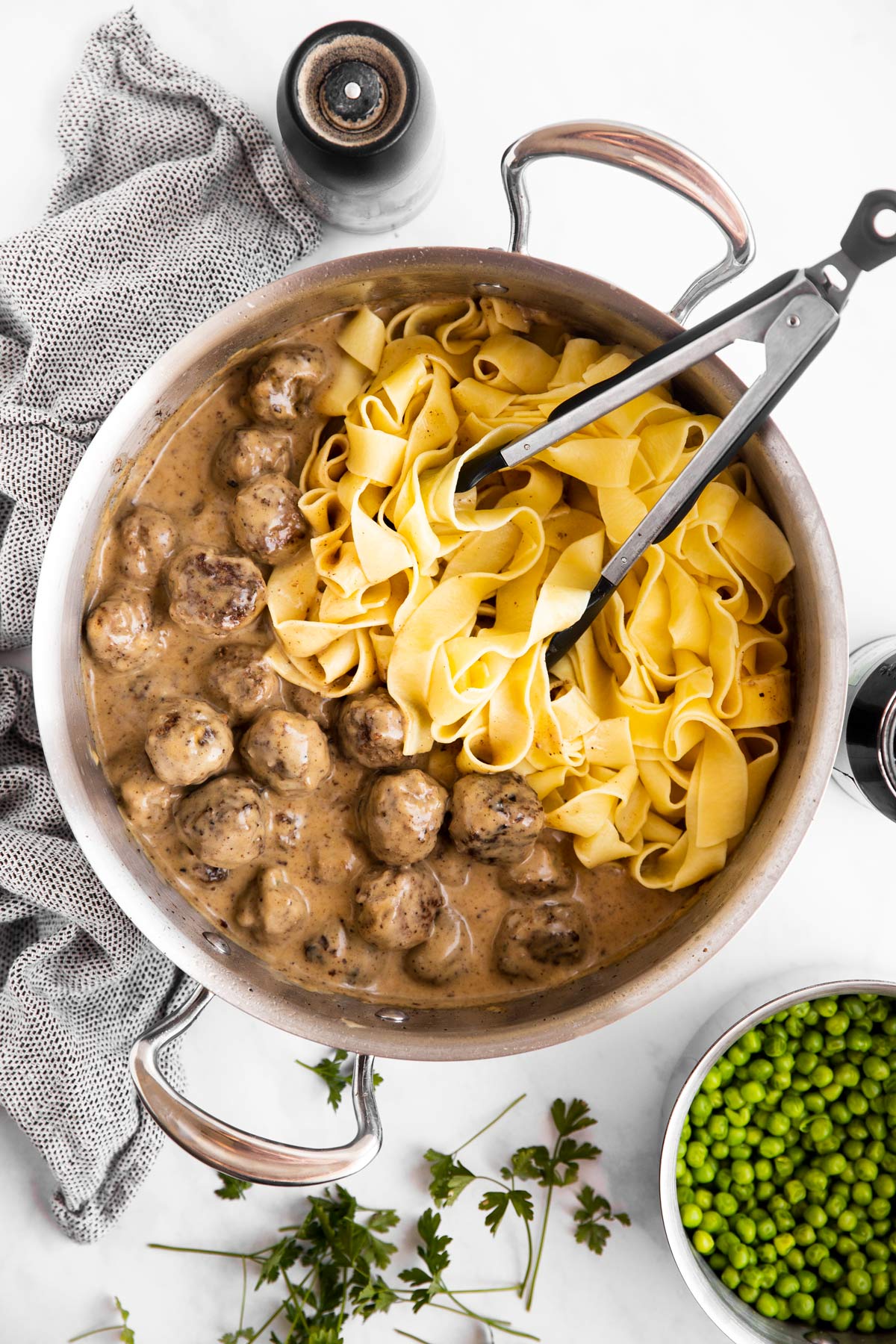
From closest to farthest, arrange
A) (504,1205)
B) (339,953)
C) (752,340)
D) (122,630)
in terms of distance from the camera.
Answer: (752,340) → (122,630) → (339,953) → (504,1205)

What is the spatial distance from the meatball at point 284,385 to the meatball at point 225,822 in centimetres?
108

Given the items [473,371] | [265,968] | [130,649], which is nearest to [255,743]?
[130,649]

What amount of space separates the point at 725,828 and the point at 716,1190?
133 cm

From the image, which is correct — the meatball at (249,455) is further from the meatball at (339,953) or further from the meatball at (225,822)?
the meatball at (339,953)

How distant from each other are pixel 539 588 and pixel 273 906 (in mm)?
1214

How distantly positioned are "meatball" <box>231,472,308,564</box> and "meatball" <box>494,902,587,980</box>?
1.27 meters

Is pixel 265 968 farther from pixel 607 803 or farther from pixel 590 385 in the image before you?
pixel 590 385

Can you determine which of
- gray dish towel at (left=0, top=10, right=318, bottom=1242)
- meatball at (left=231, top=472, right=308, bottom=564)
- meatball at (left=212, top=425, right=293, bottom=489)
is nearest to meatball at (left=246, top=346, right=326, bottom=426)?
meatball at (left=212, top=425, right=293, bottom=489)

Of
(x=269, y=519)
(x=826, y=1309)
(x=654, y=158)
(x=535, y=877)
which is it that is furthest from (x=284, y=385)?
(x=826, y=1309)

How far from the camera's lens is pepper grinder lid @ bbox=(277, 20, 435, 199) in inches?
116

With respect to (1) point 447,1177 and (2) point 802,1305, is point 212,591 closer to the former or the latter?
(1) point 447,1177

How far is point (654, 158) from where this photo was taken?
8.68ft

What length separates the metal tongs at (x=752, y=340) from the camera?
2490 mm

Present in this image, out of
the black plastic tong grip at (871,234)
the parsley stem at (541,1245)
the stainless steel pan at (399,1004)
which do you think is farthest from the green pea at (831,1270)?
the black plastic tong grip at (871,234)
